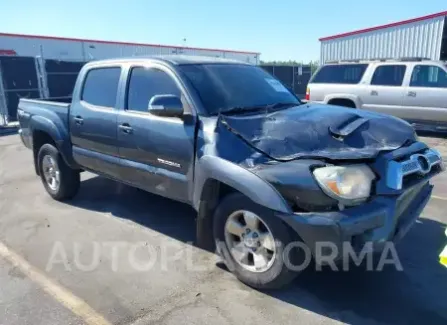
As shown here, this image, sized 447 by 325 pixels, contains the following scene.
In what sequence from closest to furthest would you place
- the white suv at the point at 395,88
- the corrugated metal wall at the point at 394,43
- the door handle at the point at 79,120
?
the door handle at the point at 79,120 < the white suv at the point at 395,88 < the corrugated metal wall at the point at 394,43

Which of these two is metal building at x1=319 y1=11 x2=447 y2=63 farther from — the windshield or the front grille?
the front grille

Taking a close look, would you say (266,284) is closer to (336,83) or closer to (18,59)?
(336,83)

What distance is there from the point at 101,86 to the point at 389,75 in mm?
7978

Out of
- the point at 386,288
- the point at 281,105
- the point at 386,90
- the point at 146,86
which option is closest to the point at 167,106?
the point at 146,86

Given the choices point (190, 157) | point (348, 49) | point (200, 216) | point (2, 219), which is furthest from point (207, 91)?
point (348, 49)

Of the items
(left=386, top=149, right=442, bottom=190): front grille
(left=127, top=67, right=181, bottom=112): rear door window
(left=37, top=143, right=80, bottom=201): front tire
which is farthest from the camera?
(left=37, top=143, right=80, bottom=201): front tire

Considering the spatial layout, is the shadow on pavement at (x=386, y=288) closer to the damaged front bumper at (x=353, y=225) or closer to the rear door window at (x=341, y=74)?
the damaged front bumper at (x=353, y=225)

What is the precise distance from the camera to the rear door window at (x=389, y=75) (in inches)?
399

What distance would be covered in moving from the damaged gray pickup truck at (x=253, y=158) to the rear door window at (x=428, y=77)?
6.72 metres

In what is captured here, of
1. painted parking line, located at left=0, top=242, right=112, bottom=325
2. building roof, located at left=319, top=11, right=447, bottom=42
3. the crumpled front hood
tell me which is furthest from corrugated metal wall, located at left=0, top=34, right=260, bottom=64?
the crumpled front hood

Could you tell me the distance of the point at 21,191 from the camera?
636 centimetres

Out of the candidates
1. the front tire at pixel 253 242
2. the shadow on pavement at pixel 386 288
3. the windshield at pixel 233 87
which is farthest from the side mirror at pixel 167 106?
the shadow on pavement at pixel 386 288

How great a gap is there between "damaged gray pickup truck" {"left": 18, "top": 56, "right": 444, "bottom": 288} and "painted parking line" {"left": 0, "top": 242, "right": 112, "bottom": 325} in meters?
1.07

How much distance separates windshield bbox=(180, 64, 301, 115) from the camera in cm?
382
